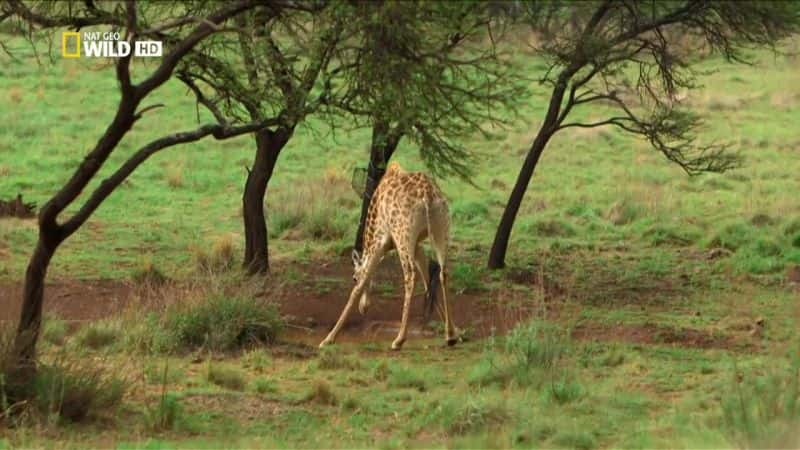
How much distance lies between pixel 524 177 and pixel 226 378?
6.62 m

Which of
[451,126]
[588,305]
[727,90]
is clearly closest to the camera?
[451,126]

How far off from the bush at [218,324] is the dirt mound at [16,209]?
767cm

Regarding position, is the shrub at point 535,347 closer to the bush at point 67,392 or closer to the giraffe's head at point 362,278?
the giraffe's head at point 362,278

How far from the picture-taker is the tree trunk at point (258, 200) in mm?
15859

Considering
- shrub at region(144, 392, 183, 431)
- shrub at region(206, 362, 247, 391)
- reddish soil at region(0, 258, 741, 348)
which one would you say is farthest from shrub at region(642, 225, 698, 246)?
shrub at region(144, 392, 183, 431)

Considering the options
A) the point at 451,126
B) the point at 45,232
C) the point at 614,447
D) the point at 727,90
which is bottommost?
the point at 614,447

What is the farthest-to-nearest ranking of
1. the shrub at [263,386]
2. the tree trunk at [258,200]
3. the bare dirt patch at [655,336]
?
the tree trunk at [258,200]
the bare dirt patch at [655,336]
the shrub at [263,386]

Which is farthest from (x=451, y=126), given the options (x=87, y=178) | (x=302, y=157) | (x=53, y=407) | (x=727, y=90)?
(x=727, y=90)

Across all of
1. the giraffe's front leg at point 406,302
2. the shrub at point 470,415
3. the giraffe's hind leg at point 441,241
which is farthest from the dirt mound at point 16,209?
the shrub at point 470,415

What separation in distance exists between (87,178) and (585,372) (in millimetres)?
4781

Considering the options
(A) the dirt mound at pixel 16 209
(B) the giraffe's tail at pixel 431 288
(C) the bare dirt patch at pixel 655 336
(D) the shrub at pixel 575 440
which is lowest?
(D) the shrub at pixel 575 440

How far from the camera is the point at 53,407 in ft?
30.6

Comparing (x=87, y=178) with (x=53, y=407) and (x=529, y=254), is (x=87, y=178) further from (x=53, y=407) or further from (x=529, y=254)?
(x=529, y=254)

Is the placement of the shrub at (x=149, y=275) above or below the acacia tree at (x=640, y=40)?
below
